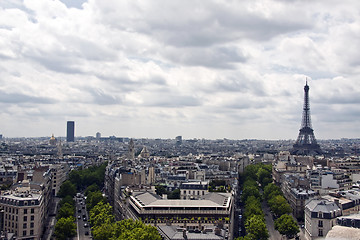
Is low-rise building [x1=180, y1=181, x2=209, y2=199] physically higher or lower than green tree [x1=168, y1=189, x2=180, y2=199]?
higher

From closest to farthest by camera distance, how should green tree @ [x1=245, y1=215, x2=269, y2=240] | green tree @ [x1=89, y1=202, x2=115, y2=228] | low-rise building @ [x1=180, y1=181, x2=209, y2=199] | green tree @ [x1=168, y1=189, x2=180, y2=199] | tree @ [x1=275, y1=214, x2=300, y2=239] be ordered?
green tree @ [x1=245, y1=215, x2=269, y2=240] → tree @ [x1=275, y1=214, x2=300, y2=239] → green tree @ [x1=89, y1=202, x2=115, y2=228] → low-rise building @ [x1=180, y1=181, x2=209, y2=199] → green tree @ [x1=168, y1=189, x2=180, y2=199]

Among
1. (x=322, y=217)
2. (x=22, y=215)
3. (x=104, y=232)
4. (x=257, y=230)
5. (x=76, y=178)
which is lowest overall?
(x=104, y=232)

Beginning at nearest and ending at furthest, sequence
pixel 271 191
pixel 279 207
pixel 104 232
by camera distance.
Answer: pixel 104 232
pixel 279 207
pixel 271 191

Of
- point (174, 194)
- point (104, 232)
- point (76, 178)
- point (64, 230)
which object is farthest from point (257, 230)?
point (76, 178)

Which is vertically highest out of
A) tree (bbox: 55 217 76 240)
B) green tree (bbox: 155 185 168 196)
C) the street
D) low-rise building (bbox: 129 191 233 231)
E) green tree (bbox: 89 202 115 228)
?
green tree (bbox: 155 185 168 196)

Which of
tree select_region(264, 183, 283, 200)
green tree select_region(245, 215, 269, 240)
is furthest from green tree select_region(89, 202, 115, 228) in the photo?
tree select_region(264, 183, 283, 200)

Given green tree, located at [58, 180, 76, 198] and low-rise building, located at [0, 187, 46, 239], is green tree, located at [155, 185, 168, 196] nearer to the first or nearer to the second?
green tree, located at [58, 180, 76, 198]

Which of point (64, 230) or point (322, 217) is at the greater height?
point (322, 217)

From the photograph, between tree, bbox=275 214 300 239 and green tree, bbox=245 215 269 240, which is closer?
green tree, bbox=245 215 269 240

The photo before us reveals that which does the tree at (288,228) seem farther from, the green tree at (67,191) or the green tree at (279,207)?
the green tree at (67,191)

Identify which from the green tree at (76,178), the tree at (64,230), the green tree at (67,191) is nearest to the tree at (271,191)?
the green tree at (67,191)

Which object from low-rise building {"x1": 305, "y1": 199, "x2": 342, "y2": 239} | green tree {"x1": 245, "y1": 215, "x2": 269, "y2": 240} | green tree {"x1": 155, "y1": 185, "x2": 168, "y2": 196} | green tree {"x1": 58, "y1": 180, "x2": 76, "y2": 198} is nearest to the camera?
green tree {"x1": 245, "y1": 215, "x2": 269, "y2": 240}

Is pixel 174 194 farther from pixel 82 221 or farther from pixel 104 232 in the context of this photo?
pixel 104 232
